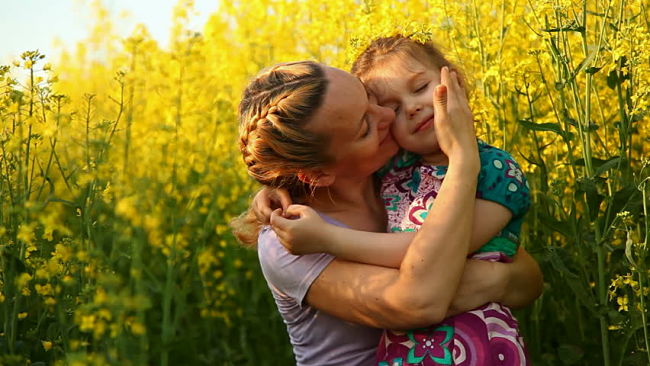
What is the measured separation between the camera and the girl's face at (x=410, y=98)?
2.12 m

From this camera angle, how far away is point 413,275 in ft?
A: 6.40

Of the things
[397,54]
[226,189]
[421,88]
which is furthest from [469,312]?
[226,189]

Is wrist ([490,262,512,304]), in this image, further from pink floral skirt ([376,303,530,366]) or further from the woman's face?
the woman's face

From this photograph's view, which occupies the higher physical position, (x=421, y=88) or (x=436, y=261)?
(x=421, y=88)

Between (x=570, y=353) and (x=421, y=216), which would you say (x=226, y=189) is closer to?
(x=570, y=353)

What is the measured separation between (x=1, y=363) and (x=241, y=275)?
5.06ft

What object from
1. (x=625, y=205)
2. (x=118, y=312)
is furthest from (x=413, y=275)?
(x=625, y=205)

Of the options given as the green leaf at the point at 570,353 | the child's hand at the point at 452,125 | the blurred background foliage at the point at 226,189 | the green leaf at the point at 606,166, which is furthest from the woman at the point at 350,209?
the green leaf at the point at 570,353

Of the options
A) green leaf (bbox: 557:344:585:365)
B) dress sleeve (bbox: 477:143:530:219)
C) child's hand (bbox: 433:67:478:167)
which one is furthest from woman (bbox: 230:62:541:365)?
green leaf (bbox: 557:344:585:365)

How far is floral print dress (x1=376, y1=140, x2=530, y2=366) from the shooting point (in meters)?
2.03

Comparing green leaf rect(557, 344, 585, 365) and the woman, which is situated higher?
the woman

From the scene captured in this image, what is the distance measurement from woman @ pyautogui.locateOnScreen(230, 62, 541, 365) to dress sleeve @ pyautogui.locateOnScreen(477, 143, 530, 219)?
0.11m

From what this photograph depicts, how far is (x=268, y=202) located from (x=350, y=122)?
Result: 330mm

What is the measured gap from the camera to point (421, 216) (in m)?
2.11
